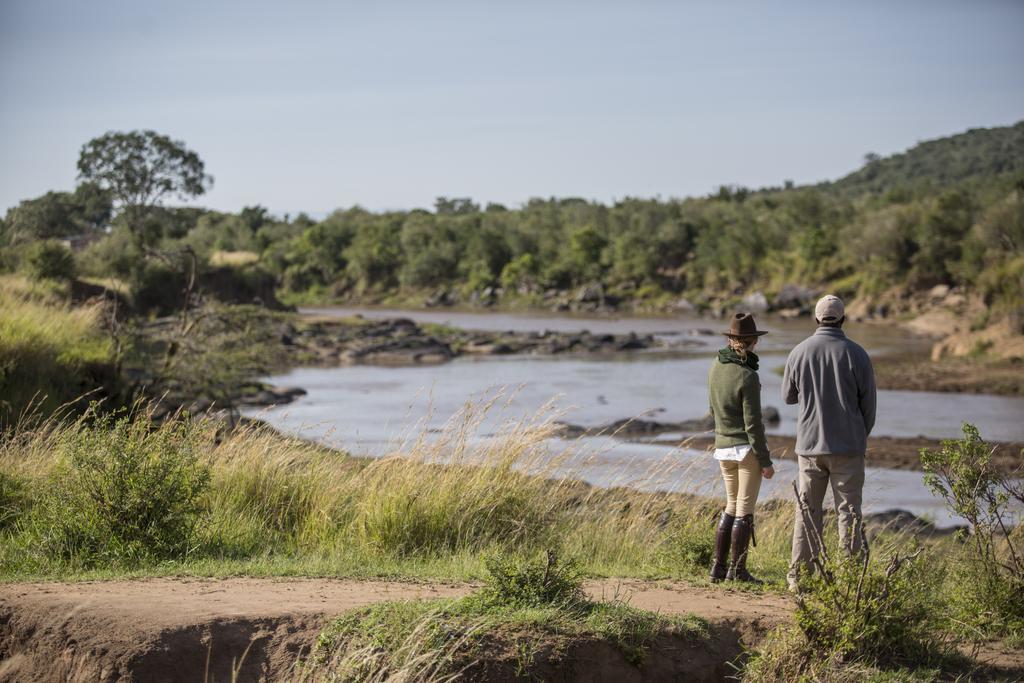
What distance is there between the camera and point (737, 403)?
8047mm

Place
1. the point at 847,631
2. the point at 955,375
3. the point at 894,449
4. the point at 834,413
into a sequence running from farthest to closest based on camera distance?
the point at 955,375, the point at 894,449, the point at 834,413, the point at 847,631

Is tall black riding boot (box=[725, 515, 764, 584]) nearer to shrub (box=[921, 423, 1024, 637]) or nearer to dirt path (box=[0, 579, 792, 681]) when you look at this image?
dirt path (box=[0, 579, 792, 681])

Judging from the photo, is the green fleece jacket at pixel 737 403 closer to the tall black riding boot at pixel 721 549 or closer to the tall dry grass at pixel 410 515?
the tall black riding boot at pixel 721 549

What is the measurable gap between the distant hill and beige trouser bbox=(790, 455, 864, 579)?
16579cm

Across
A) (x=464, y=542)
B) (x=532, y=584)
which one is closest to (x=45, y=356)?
(x=464, y=542)

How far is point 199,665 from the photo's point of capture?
6.28 meters

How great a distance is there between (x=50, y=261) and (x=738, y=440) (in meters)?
23.2

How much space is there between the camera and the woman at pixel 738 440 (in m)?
7.93

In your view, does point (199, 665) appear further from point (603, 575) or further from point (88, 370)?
point (88, 370)

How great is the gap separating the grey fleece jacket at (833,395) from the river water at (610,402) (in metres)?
2.76

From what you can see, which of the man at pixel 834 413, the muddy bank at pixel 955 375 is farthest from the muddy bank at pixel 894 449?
the man at pixel 834 413

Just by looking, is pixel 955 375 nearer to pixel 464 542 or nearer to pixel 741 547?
pixel 741 547

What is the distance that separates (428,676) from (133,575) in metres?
2.81

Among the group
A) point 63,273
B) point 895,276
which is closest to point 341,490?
point 63,273
